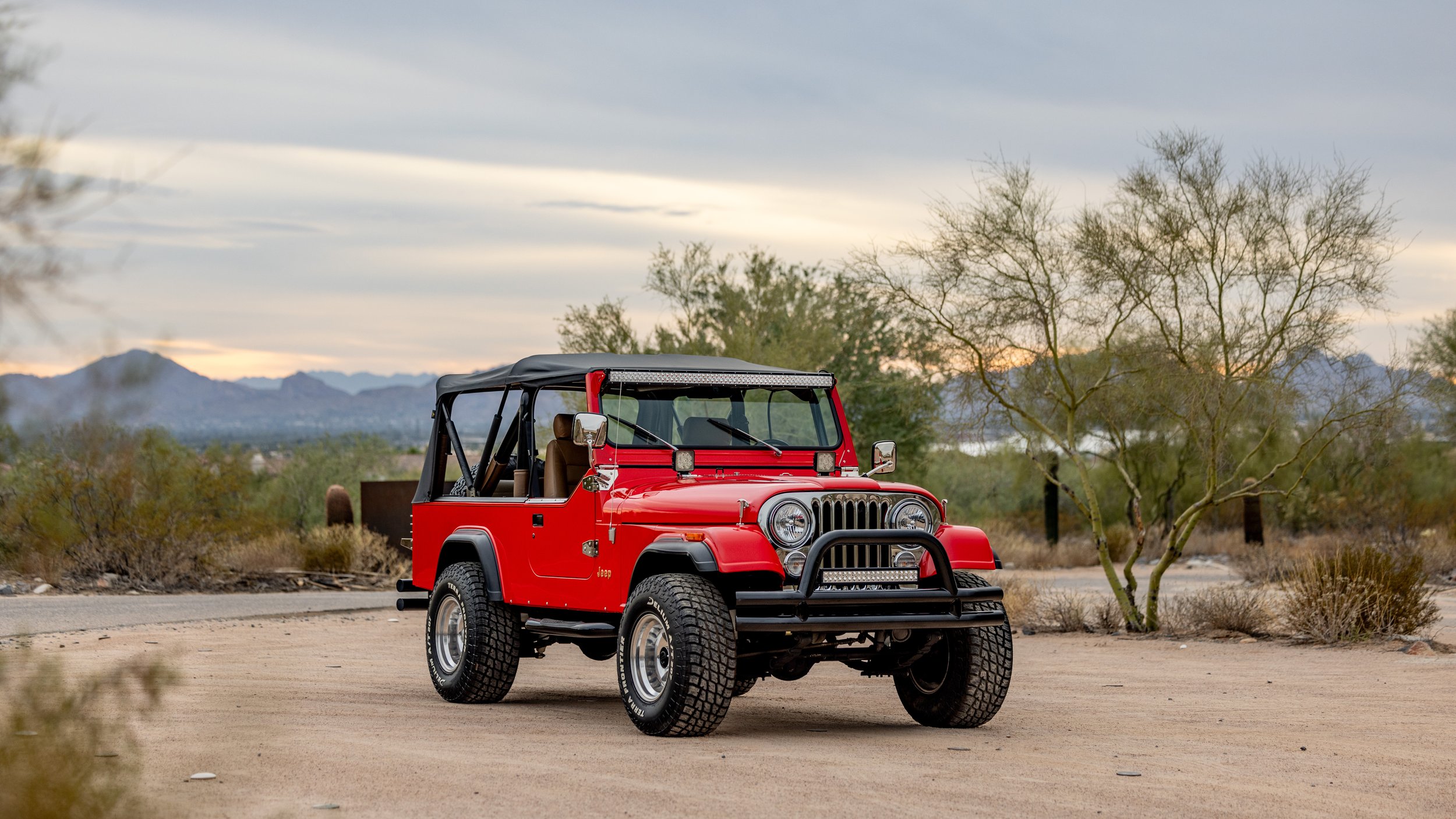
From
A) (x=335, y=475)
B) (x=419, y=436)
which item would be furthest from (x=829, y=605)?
(x=419, y=436)

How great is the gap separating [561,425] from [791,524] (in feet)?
7.30

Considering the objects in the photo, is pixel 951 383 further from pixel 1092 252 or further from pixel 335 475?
pixel 335 475

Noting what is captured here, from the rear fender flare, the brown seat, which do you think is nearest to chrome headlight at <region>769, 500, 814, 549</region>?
the brown seat

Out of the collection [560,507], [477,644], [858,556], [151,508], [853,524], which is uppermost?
[151,508]

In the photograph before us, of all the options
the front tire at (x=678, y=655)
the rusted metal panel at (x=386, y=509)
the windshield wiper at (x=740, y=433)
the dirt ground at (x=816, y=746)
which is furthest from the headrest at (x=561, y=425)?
the rusted metal panel at (x=386, y=509)

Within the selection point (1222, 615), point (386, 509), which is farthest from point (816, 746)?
point (386, 509)

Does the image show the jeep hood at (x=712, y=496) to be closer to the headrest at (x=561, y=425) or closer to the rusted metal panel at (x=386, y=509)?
the headrest at (x=561, y=425)

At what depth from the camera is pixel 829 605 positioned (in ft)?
→ 29.4

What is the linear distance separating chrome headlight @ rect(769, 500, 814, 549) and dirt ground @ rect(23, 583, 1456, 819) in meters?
1.19

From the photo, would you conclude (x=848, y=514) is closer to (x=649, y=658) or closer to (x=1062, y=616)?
(x=649, y=658)

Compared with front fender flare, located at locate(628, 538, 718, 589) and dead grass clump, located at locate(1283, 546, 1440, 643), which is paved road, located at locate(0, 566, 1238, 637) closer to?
front fender flare, located at locate(628, 538, 718, 589)

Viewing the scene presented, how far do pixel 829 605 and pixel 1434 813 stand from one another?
3.28 m

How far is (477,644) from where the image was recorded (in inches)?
434

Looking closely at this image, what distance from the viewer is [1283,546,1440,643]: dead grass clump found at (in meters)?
16.3
